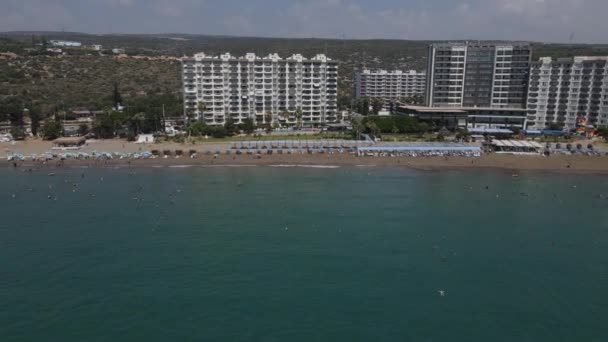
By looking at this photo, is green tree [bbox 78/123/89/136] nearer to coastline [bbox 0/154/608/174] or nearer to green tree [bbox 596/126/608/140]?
coastline [bbox 0/154/608/174]

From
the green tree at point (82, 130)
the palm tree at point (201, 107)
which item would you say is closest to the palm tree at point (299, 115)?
the palm tree at point (201, 107)

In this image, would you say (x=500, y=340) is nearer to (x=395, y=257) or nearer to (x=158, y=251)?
(x=395, y=257)

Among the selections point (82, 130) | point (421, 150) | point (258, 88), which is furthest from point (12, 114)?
point (421, 150)

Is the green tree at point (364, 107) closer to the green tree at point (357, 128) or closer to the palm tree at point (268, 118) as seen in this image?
the palm tree at point (268, 118)

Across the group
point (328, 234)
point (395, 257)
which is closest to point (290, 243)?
point (328, 234)

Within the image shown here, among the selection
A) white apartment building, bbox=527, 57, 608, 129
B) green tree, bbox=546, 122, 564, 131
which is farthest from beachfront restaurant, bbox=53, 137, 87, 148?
green tree, bbox=546, 122, 564, 131
